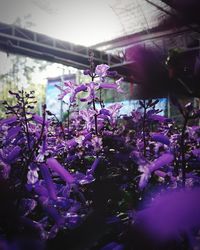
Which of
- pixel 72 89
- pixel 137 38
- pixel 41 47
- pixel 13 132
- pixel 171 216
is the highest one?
pixel 137 38

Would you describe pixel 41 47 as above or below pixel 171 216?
above

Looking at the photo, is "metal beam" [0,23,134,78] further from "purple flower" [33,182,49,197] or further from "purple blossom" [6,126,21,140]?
"purple flower" [33,182,49,197]

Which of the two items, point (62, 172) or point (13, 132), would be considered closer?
point (62, 172)

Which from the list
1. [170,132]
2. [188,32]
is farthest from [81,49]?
[170,132]

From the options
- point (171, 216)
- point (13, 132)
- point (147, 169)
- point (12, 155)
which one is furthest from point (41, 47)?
point (171, 216)

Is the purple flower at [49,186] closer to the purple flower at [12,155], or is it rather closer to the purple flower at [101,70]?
the purple flower at [12,155]

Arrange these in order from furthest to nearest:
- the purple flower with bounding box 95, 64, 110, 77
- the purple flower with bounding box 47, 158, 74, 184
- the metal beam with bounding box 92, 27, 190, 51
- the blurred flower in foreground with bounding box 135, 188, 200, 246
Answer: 1. the metal beam with bounding box 92, 27, 190, 51
2. the purple flower with bounding box 95, 64, 110, 77
3. the purple flower with bounding box 47, 158, 74, 184
4. the blurred flower in foreground with bounding box 135, 188, 200, 246

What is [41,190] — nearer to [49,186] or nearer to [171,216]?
[49,186]

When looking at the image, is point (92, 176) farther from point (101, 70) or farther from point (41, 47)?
point (41, 47)

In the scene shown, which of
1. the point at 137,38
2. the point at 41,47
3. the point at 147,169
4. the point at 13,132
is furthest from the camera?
the point at 137,38

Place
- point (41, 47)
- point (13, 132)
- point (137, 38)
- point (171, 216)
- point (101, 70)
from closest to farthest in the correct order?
point (171, 216)
point (13, 132)
point (101, 70)
point (41, 47)
point (137, 38)

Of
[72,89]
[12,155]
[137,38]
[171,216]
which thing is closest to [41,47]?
[137,38]

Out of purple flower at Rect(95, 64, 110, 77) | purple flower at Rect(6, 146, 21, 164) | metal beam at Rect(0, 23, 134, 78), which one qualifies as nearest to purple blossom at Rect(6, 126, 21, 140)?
purple flower at Rect(6, 146, 21, 164)

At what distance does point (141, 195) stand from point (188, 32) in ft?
62.9
